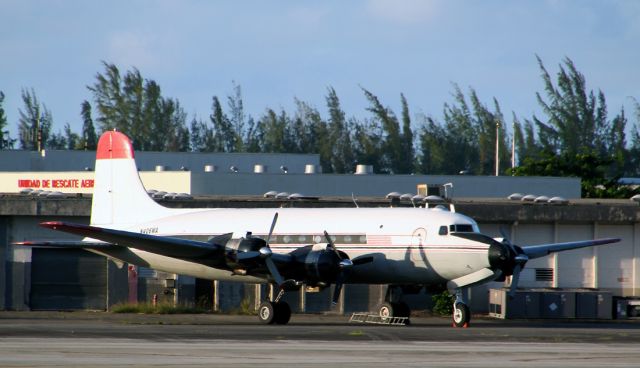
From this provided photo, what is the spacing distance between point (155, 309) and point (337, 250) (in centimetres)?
1024

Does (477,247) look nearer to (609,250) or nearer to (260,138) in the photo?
(609,250)

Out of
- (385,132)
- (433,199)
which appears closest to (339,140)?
(385,132)

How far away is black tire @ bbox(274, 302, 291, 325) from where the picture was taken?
3375cm

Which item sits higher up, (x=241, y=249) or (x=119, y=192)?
(x=119, y=192)

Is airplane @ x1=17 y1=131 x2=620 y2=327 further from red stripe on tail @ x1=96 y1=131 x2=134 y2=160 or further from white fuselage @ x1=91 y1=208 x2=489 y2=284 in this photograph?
red stripe on tail @ x1=96 y1=131 x2=134 y2=160

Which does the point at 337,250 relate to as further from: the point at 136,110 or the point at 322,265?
the point at 136,110

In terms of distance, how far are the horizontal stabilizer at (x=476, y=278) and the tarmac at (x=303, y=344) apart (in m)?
1.47

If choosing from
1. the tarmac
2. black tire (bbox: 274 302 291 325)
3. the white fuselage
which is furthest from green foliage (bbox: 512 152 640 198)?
black tire (bbox: 274 302 291 325)

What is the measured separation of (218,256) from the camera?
3428 cm

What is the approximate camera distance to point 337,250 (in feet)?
112

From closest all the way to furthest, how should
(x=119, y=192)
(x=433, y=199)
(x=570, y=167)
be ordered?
(x=119, y=192) → (x=433, y=199) → (x=570, y=167)

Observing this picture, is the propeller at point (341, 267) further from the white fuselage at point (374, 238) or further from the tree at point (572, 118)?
the tree at point (572, 118)

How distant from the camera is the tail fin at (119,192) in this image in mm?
39062

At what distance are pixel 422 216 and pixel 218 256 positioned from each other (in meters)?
6.50
